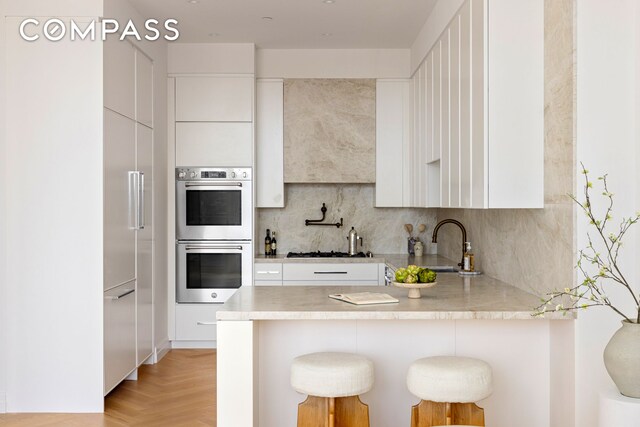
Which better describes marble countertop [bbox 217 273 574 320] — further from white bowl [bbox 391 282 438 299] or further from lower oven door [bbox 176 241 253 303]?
lower oven door [bbox 176 241 253 303]

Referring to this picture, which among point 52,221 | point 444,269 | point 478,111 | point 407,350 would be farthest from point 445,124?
point 52,221

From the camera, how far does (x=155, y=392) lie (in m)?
4.62

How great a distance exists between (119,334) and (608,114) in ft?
11.0

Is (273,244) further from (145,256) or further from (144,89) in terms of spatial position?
(144,89)

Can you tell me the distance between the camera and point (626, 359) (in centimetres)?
222

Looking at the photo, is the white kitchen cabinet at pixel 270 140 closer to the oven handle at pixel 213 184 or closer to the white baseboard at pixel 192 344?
the oven handle at pixel 213 184

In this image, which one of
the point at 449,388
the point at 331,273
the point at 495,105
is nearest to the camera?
the point at 449,388

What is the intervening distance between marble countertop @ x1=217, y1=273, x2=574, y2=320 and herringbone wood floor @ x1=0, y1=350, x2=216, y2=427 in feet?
3.65

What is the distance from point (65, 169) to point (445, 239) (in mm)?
3312

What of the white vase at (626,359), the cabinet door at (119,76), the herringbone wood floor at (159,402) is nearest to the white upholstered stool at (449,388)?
the white vase at (626,359)

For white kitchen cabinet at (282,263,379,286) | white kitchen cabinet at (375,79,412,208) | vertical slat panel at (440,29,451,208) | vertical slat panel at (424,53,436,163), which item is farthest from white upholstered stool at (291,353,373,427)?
white kitchen cabinet at (375,79,412,208)

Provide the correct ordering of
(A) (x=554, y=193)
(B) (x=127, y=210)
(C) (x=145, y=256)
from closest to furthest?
(A) (x=554, y=193)
(B) (x=127, y=210)
(C) (x=145, y=256)

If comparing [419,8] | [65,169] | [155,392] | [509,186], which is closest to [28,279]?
[65,169]

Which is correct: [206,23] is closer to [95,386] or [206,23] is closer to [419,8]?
[419,8]
